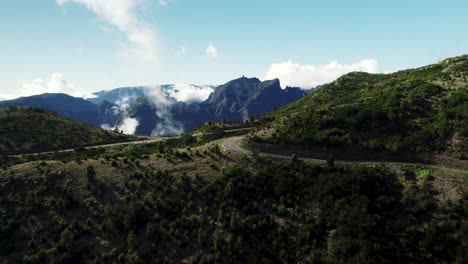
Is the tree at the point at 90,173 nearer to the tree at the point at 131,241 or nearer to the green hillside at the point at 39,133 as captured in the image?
the tree at the point at 131,241

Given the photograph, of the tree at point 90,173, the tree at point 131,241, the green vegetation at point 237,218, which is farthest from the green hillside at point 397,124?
the tree at point 131,241

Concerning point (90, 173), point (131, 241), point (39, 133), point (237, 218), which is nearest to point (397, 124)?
point (237, 218)

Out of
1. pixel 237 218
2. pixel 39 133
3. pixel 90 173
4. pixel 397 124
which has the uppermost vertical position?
pixel 397 124

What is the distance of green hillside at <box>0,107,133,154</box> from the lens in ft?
305

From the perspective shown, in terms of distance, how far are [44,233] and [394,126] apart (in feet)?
216

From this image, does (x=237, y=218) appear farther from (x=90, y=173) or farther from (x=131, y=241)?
(x=90, y=173)

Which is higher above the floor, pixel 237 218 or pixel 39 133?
pixel 39 133

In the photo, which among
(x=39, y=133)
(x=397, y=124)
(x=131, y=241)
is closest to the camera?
(x=131, y=241)

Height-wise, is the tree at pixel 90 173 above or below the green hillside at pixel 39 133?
below

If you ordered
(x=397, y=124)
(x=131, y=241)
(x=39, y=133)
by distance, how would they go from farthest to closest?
(x=39, y=133)
(x=397, y=124)
(x=131, y=241)

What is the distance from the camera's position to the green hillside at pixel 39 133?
93.1 m

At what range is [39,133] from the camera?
3996 inches

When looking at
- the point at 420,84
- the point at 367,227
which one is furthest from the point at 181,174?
the point at 420,84

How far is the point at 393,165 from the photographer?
53.2 meters
